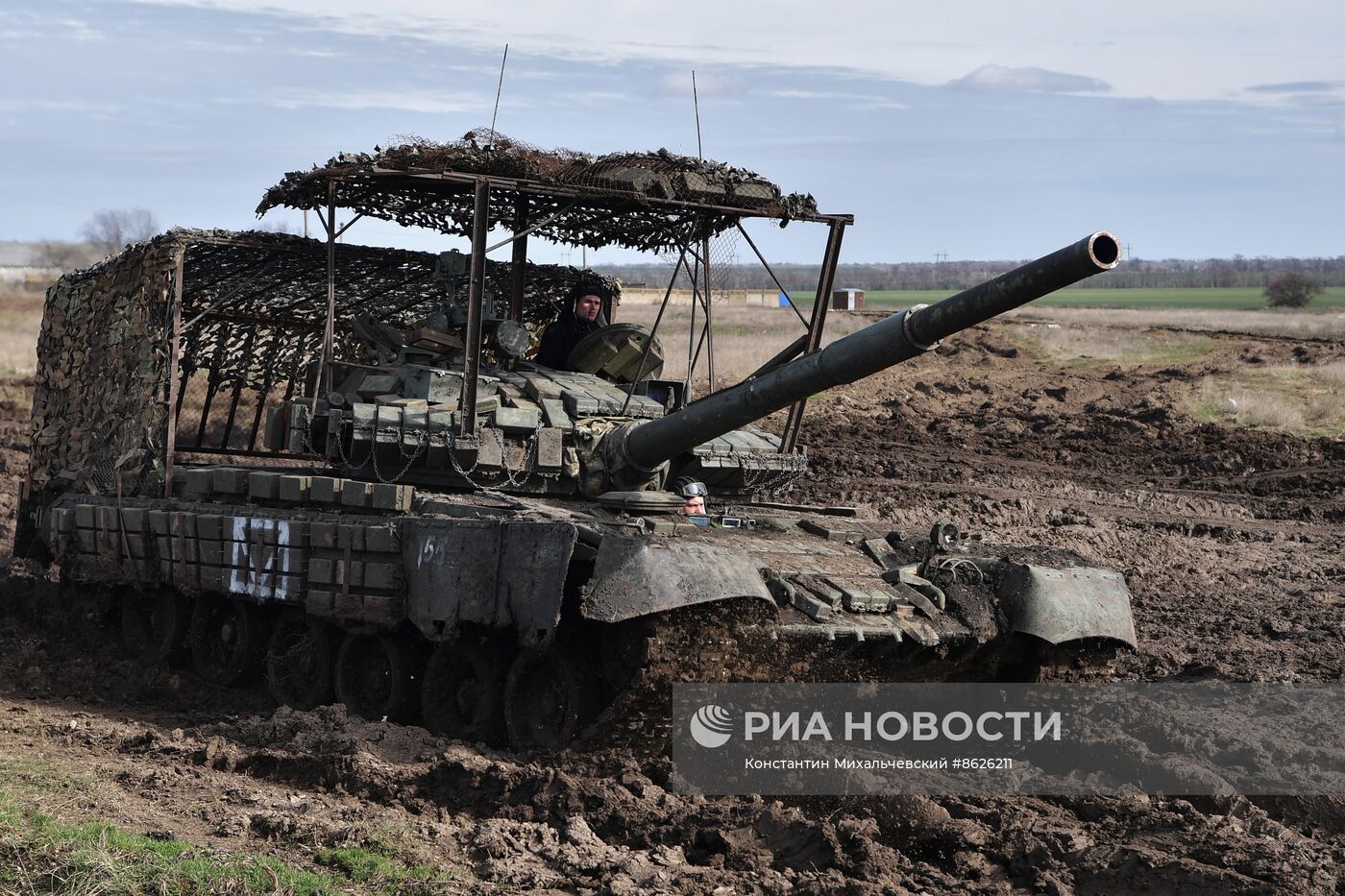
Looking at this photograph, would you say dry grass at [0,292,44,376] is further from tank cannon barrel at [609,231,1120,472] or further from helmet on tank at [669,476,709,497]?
tank cannon barrel at [609,231,1120,472]

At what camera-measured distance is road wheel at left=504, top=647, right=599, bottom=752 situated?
10.6m

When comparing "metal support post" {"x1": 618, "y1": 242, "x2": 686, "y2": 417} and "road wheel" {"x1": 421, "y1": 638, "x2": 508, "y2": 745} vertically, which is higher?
"metal support post" {"x1": 618, "y1": 242, "x2": 686, "y2": 417}

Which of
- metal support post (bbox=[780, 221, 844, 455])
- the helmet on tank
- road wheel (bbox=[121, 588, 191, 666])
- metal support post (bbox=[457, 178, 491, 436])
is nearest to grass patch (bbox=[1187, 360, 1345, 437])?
metal support post (bbox=[780, 221, 844, 455])

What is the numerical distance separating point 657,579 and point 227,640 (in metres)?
5.89

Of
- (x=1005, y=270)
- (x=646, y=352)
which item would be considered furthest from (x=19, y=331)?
(x=1005, y=270)

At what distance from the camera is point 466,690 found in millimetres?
11586

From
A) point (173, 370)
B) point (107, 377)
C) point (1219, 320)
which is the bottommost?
point (107, 377)

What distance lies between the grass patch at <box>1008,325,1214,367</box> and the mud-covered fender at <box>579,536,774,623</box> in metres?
27.4

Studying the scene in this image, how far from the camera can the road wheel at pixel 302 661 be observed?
1279cm

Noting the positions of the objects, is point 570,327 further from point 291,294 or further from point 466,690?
point 291,294

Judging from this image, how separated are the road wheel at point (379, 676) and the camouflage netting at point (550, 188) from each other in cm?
347

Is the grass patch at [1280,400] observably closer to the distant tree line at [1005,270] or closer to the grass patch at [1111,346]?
the grass patch at [1111,346]

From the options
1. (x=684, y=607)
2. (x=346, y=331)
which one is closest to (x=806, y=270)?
(x=346, y=331)

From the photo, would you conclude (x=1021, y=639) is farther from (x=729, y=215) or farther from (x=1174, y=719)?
(x=729, y=215)
